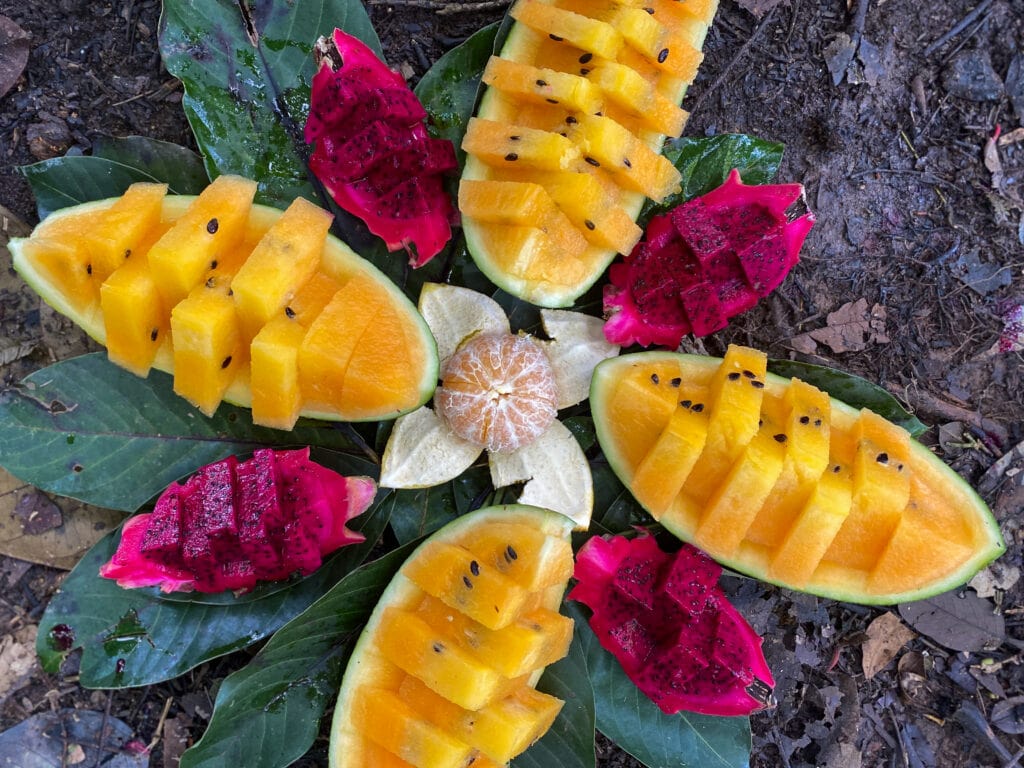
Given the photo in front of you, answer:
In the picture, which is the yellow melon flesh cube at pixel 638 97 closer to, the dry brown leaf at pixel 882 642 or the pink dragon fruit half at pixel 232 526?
the pink dragon fruit half at pixel 232 526

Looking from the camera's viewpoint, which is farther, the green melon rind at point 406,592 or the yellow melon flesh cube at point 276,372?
the green melon rind at point 406,592

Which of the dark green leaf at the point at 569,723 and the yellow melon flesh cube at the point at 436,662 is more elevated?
the yellow melon flesh cube at the point at 436,662

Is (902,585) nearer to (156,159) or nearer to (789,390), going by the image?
(789,390)

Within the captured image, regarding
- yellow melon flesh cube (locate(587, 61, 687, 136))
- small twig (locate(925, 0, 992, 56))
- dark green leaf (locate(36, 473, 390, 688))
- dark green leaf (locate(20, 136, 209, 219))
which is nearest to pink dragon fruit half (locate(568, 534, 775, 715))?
dark green leaf (locate(36, 473, 390, 688))

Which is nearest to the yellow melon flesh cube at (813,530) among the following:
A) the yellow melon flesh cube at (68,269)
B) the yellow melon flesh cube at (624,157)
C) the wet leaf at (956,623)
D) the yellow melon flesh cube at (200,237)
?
the wet leaf at (956,623)

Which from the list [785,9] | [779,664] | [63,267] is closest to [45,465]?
[63,267]

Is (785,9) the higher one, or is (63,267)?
(785,9)

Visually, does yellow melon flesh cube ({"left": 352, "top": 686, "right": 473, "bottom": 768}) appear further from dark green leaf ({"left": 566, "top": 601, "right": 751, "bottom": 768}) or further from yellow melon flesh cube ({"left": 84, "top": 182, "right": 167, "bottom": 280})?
yellow melon flesh cube ({"left": 84, "top": 182, "right": 167, "bottom": 280})
